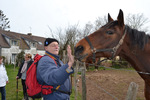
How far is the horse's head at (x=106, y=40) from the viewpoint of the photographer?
1.88 m

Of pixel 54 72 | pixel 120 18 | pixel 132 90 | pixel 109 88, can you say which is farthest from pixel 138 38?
pixel 109 88

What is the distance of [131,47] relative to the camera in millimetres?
2051

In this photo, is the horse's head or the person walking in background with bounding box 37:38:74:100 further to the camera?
the horse's head

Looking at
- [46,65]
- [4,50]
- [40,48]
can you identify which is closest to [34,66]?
Result: [46,65]

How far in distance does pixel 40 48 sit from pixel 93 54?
28.8 m

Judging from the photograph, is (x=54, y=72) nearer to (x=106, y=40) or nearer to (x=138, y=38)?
(x=106, y=40)

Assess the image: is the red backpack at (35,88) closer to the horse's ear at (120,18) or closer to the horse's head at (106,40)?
the horse's head at (106,40)

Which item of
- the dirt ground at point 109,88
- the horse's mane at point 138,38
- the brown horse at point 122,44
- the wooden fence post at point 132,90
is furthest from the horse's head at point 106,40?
the dirt ground at point 109,88

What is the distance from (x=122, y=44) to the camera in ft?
6.61

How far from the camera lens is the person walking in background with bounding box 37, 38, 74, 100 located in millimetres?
1245

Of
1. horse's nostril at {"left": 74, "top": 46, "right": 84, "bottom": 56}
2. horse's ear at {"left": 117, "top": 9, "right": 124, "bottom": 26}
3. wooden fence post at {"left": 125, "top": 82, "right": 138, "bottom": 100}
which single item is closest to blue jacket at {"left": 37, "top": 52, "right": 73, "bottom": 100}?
horse's nostril at {"left": 74, "top": 46, "right": 84, "bottom": 56}

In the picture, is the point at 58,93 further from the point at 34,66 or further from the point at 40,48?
the point at 40,48

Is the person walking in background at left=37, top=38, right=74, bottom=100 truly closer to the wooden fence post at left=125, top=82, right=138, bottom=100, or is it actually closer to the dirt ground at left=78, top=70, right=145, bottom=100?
the wooden fence post at left=125, top=82, right=138, bottom=100

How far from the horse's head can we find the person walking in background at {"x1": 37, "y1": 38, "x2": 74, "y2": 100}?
47cm
